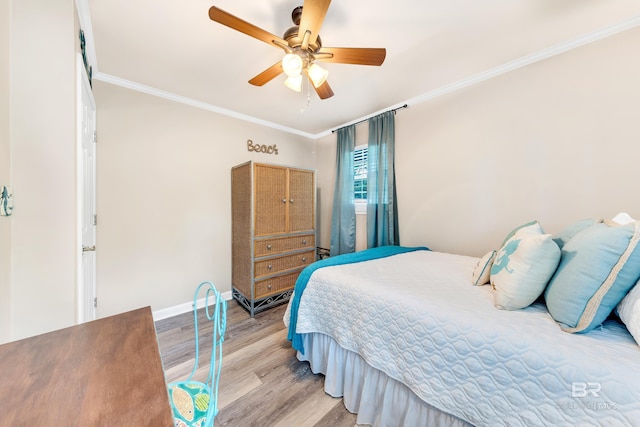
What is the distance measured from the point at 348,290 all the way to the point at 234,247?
72.4 inches

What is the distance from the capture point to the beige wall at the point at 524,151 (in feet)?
4.98

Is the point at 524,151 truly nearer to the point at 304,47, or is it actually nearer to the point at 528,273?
the point at 528,273

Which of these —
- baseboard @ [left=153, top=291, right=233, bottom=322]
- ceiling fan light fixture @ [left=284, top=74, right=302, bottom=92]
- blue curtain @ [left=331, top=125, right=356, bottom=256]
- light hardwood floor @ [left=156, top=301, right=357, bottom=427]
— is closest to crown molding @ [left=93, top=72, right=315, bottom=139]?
blue curtain @ [left=331, top=125, right=356, bottom=256]

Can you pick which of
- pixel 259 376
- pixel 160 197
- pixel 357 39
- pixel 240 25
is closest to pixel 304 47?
pixel 240 25

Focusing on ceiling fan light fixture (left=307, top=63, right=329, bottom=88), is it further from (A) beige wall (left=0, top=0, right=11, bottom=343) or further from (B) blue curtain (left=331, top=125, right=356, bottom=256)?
(B) blue curtain (left=331, top=125, right=356, bottom=256)

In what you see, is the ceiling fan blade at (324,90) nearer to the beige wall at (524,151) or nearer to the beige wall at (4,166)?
the beige wall at (524,151)

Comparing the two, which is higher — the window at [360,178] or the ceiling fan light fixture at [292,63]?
the ceiling fan light fixture at [292,63]

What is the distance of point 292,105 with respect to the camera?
8.55ft

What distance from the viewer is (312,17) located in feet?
3.77

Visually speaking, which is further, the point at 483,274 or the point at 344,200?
the point at 344,200

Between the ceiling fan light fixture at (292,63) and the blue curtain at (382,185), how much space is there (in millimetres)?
1587

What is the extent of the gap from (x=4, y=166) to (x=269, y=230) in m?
1.78

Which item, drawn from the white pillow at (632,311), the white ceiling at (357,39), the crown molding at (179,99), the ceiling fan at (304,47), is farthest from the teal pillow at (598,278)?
the crown molding at (179,99)

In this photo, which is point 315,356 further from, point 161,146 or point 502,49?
point 502,49
